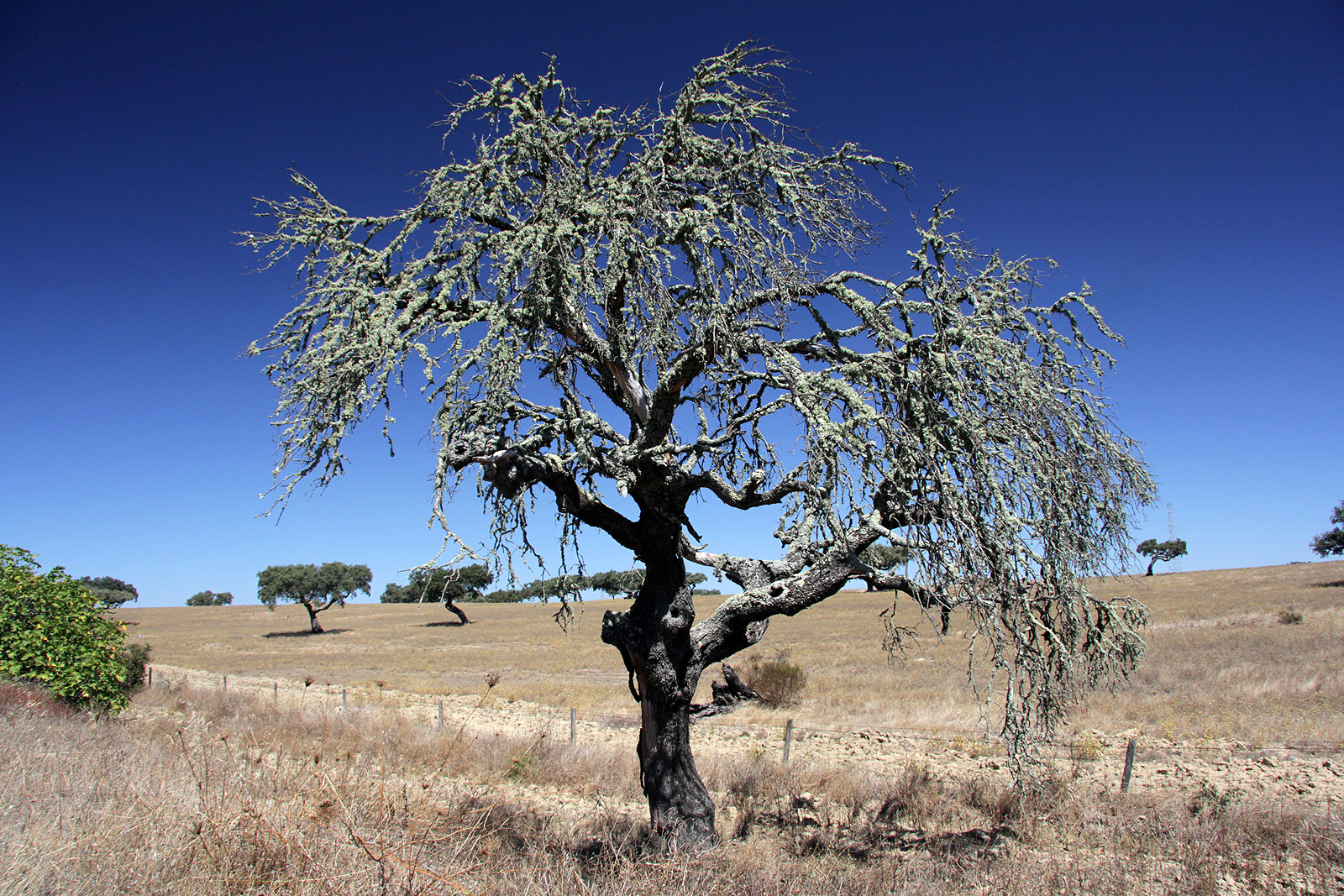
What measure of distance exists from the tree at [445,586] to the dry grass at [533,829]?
110cm

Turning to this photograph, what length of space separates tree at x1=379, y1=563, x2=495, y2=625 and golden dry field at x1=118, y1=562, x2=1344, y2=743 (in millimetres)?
1571

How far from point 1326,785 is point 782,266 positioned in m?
12.1

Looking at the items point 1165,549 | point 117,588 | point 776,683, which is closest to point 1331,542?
point 1165,549

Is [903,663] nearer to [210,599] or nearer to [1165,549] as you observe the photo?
A: [1165,549]

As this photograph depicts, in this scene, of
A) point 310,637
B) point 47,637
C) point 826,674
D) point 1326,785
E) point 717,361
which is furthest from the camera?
point 310,637

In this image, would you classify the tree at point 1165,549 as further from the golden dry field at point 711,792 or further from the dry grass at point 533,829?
the dry grass at point 533,829

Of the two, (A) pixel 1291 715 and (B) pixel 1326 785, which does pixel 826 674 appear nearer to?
(A) pixel 1291 715

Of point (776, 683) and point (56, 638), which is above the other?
point (56, 638)

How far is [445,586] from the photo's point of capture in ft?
14.4

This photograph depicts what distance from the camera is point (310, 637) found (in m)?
56.9

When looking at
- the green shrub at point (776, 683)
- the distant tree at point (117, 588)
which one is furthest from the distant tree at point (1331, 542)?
the distant tree at point (117, 588)

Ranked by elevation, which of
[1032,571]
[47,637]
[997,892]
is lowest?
[997,892]

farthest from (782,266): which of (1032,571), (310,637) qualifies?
(310,637)

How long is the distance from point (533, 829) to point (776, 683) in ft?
50.6
